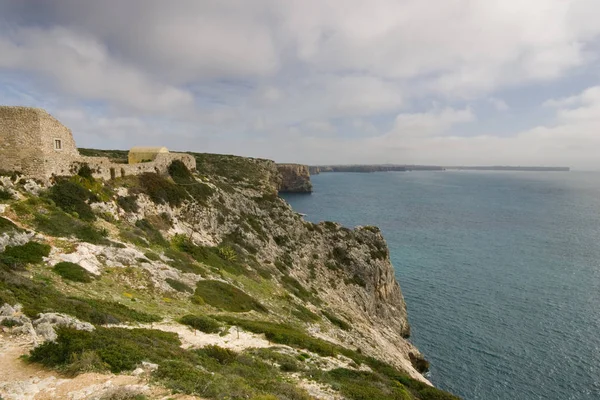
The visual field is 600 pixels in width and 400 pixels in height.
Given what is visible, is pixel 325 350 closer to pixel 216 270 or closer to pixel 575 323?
pixel 216 270

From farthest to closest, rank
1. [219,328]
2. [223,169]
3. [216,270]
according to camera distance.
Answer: [223,169] → [216,270] → [219,328]

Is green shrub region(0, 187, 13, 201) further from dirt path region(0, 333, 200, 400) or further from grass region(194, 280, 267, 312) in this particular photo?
dirt path region(0, 333, 200, 400)

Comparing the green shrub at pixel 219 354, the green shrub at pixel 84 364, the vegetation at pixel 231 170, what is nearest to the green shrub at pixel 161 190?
the green shrub at pixel 219 354

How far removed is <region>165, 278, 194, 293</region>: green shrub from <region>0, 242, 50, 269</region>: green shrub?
8685 millimetres

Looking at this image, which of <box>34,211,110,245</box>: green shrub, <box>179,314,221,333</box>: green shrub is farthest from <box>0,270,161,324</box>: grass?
→ <box>34,211,110,245</box>: green shrub

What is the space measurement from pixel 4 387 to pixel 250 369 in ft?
30.7

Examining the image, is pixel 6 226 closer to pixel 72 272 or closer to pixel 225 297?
pixel 72 272

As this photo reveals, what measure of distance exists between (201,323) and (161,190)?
105 feet

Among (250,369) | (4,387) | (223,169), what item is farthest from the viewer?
(223,169)

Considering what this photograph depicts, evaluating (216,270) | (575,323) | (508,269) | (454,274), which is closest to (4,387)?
(216,270)

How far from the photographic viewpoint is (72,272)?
2066cm

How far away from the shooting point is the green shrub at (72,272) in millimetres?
20234

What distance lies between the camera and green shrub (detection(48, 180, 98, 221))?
29.8m

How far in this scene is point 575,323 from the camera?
5184 centimetres
